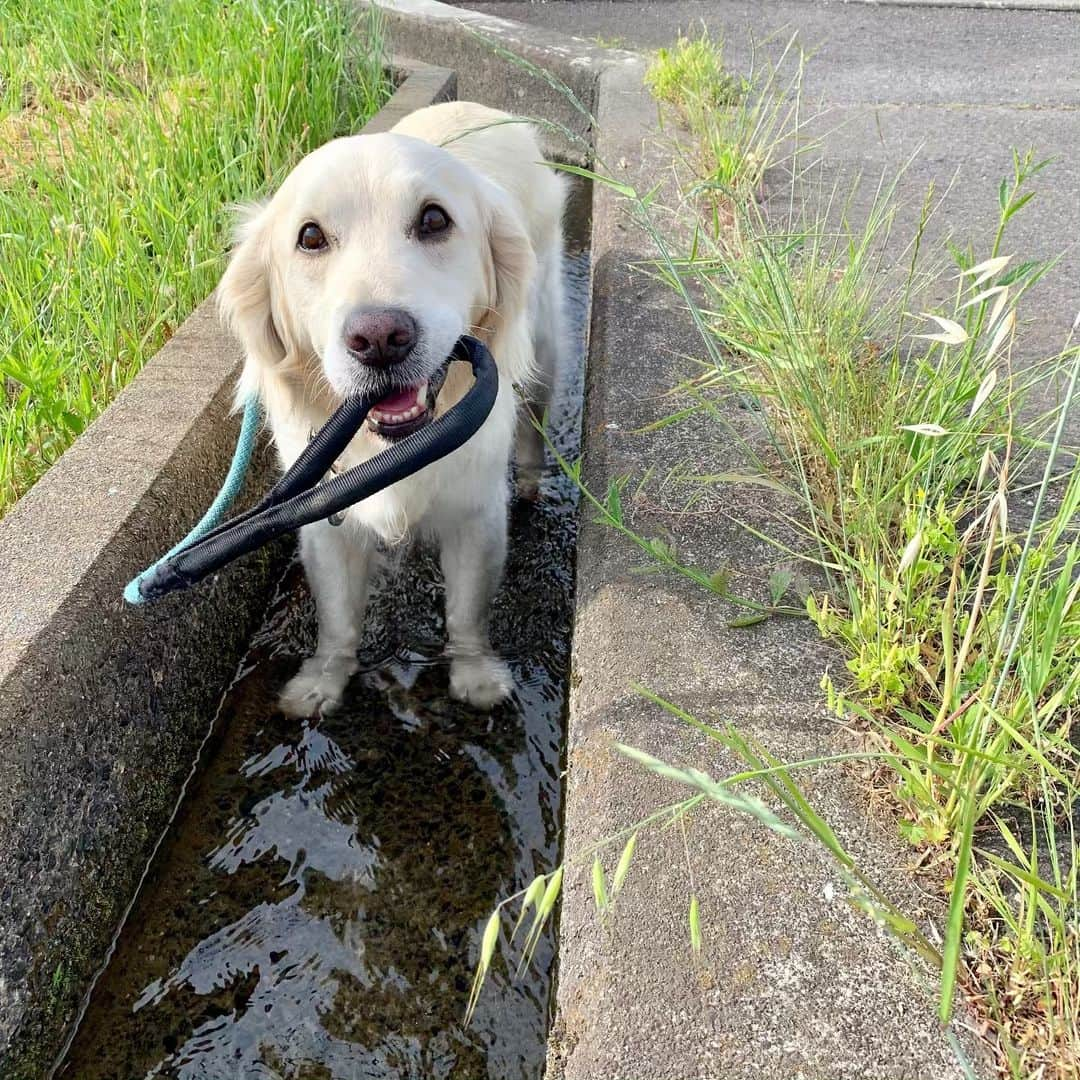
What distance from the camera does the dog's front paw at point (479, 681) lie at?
98.3 inches

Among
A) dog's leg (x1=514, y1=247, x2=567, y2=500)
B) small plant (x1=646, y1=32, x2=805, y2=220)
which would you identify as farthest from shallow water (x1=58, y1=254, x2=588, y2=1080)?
small plant (x1=646, y1=32, x2=805, y2=220)

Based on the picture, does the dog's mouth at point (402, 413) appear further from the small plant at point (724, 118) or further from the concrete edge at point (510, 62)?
the concrete edge at point (510, 62)

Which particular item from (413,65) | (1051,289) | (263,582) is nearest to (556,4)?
(413,65)

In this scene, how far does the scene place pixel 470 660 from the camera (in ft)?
8.48

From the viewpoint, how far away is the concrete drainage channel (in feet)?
4.27

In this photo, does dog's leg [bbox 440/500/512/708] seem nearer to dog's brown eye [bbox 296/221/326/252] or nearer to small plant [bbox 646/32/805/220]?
dog's brown eye [bbox 296/221/326/252]

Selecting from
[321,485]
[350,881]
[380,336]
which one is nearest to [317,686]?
[350,881]

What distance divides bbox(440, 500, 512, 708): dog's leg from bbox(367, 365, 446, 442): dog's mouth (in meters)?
0.56

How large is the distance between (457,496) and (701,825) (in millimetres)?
1186

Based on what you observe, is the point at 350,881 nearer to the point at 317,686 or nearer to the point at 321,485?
the point at 317,686

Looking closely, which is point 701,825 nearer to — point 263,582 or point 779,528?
point 779,528

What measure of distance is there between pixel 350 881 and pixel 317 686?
23.5 inches

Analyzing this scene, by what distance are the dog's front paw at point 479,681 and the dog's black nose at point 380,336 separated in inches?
39.7

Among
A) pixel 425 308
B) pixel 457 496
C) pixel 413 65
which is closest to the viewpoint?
pixel 425 308
